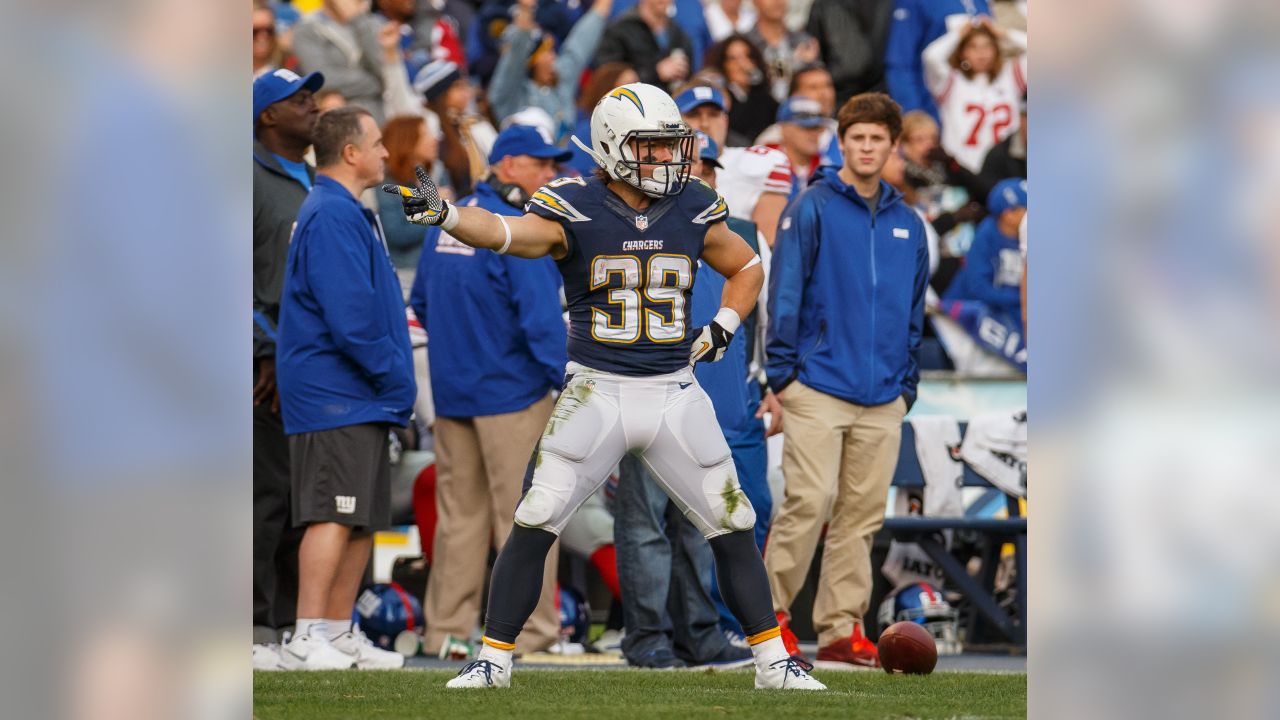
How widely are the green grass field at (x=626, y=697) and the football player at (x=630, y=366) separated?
0.92 ft

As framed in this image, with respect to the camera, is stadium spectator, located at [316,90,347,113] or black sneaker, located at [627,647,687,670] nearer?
black sneaker, located at [627,647,687,670]

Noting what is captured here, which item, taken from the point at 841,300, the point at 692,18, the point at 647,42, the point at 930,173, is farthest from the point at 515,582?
the point at 692,18

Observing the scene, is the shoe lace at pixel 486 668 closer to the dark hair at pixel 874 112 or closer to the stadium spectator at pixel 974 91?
the dark hair at pixel 874 112

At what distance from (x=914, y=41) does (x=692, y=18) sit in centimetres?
165

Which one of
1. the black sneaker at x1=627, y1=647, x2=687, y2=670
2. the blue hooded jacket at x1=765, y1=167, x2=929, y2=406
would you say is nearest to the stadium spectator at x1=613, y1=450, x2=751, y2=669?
the black sneaker at x1=627, y1=647, x2=687, y2=670

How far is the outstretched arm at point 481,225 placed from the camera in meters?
5.97

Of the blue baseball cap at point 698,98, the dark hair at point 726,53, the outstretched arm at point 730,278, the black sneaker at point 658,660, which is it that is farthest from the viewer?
the dark hair at point 726,53

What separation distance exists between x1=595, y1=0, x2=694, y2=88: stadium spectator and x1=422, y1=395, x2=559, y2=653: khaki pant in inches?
Result: 178

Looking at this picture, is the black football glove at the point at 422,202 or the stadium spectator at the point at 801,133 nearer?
the black football glove at the point at 422,202

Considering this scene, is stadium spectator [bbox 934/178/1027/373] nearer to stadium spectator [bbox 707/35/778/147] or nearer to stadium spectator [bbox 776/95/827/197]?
stadium spectator [bbox 776/95/827/197]

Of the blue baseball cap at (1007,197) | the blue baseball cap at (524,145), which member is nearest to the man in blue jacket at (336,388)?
the blue baseball cap at (524,145)

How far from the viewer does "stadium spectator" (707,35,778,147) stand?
1247cm

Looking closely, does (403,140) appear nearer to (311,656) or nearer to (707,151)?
(707,151)
